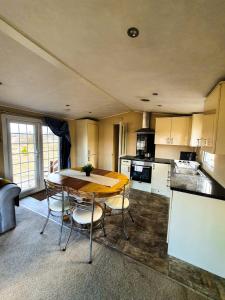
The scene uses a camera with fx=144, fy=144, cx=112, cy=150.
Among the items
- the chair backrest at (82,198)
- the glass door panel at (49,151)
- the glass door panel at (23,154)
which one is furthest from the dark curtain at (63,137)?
the chair backrest at (82,198)

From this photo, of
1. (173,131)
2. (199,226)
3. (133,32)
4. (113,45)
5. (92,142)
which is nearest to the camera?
(133,32)

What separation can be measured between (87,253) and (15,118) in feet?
9.94

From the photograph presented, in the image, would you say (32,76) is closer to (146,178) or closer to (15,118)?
(15,118)

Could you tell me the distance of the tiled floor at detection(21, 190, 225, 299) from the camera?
62.4 inches

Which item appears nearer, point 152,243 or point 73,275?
point 73,275

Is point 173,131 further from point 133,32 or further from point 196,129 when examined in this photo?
point 133,32

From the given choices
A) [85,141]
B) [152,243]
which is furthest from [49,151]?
[152,243]

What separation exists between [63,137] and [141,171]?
2559 millimetres

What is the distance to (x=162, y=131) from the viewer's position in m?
4.04

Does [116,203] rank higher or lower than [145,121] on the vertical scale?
lower

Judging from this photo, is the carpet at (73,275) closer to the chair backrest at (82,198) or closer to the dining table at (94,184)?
the dining table at (94,184)

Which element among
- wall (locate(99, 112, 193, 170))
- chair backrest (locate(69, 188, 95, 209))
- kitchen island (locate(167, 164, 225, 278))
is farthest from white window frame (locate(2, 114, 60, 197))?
kitchen island (locate(167, 164, 225, 278))

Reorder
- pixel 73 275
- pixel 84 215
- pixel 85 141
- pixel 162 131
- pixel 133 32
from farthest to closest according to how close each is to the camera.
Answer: pixel 85 141
pixel 162 131
pixel 84 215
pixel 73 275
pixel 133 32

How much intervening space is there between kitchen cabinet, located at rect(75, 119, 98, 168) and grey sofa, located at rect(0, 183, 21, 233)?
8.53 feet
